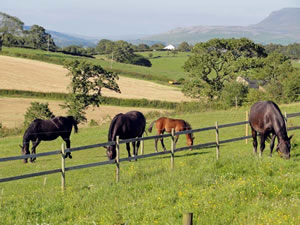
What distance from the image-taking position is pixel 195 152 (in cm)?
2062

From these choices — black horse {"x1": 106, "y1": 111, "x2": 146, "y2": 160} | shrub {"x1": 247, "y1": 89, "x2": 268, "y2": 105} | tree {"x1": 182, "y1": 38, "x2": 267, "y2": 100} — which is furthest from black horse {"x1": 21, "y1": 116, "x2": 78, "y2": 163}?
tree {"x1": 182, "y1": 38, "x2": 267, "y2": 100}

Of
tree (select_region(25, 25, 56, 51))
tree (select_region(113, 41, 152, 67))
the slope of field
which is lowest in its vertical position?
the slope of field

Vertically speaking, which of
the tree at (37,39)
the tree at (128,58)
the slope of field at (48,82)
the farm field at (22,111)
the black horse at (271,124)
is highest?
the tree at (37,39)

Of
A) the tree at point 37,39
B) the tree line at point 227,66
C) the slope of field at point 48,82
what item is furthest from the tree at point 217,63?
the tree at point 37,39

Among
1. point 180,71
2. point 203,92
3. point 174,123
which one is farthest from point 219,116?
point 180,71

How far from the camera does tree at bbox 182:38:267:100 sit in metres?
64.4

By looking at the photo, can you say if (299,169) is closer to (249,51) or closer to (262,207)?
(262,207)

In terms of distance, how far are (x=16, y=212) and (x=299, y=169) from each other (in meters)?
8.03

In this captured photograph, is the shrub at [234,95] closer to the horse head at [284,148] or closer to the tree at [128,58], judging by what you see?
the horse head at [284,148]

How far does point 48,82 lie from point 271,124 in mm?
61026

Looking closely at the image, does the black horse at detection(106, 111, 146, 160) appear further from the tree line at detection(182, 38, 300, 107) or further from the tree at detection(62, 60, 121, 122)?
the tree line at detection(182, 38, 300, 107)

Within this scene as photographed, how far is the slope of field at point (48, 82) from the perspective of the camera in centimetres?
6825

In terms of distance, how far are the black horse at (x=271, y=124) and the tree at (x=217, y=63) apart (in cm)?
4469

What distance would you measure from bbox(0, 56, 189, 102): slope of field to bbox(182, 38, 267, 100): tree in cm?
415
